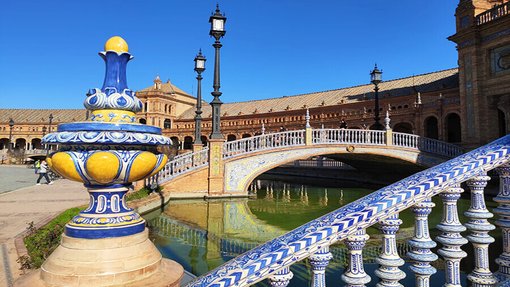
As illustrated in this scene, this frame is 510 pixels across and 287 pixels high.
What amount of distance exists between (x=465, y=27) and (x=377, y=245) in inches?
643

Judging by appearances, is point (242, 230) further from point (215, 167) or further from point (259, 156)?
point (259, 156)

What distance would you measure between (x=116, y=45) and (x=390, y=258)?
80.1 inches

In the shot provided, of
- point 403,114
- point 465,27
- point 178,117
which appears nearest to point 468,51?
point 465,27

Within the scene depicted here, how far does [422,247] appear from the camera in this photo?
1.82 m

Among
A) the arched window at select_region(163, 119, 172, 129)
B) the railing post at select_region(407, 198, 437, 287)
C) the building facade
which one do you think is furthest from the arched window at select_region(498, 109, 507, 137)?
the arched window at select_region(163, 119, 172, 129)

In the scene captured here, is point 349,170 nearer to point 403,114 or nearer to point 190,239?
point 403,114

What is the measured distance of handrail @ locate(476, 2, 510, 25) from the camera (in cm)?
1588

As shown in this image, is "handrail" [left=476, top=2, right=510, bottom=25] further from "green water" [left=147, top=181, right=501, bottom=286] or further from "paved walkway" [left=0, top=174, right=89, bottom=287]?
"paved walkway" [left=0, top=174, right=89, bottom=287]

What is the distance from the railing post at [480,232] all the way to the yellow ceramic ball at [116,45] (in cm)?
226

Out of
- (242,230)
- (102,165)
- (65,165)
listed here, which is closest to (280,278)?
(102,165)

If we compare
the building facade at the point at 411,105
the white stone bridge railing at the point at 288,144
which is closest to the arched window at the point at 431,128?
the building facade at the point at 411,105

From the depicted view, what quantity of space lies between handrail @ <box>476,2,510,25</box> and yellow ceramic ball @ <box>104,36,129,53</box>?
Answer: 1916 cm

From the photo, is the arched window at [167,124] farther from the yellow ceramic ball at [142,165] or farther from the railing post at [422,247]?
the railing post at [422,247]

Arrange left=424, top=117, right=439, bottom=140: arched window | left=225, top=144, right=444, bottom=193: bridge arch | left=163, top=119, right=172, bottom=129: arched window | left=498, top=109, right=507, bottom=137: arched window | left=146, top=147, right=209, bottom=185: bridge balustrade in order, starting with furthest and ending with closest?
left=163, top=119, right=172, bottom=129: arched window
left=424, top=117, right=439, bottom=140: arched window
left=498, top=109, right=507, bottom=137: arched window
left=225, top=144, right=444, bottom=193: bridge arch
left=146, top=147, right=209, bottom=185: bridge balustrade
